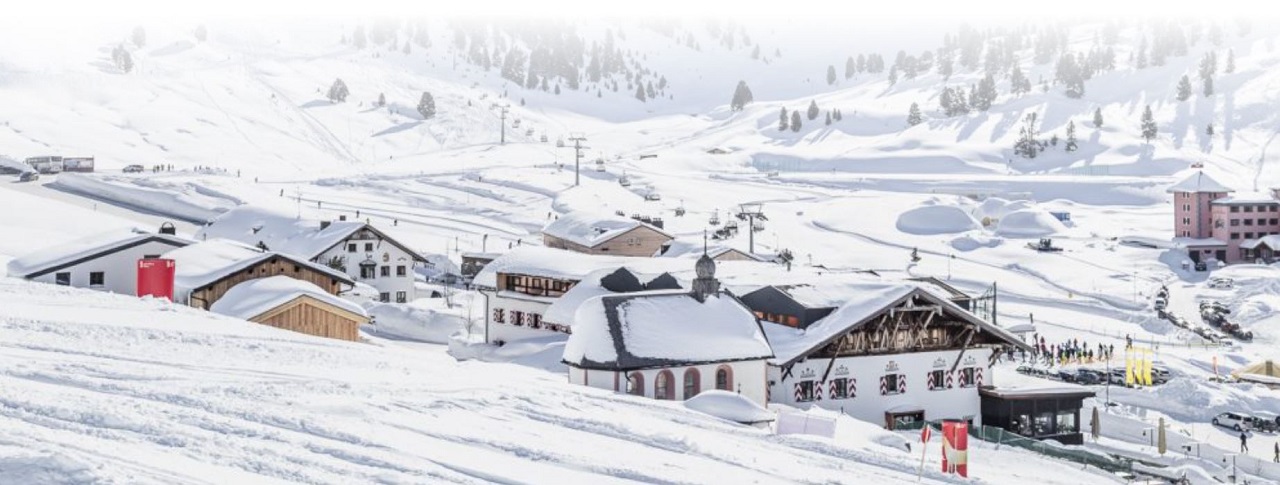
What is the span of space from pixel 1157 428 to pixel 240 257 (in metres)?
27.6

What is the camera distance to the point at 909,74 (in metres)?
182

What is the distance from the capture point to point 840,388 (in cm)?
3180

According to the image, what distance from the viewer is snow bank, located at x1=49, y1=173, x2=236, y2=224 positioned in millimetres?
83219

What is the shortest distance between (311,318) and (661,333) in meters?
12.0

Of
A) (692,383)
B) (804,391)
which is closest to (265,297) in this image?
(692,383)

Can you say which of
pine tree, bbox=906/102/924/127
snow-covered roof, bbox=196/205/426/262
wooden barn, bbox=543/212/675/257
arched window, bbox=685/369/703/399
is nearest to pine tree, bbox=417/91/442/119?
pine tree, bbox=906/102/924/127

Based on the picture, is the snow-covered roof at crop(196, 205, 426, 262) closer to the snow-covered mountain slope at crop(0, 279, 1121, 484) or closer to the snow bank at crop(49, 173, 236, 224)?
the snow bank at crop(49, 173, 236, 224)

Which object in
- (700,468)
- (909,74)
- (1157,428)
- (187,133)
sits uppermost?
(909,74)

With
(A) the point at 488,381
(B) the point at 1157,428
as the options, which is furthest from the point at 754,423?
(B) the point at 1157,428

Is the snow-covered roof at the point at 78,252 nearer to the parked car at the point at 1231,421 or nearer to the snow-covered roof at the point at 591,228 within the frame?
the snow-covered roof at the point at 591,228

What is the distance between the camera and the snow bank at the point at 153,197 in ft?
273

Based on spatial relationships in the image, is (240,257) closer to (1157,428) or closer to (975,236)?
(1157,428)

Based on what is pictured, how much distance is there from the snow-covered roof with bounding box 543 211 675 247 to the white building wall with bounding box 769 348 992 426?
31.6 meters

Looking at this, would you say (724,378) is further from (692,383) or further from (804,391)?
(804,391)
